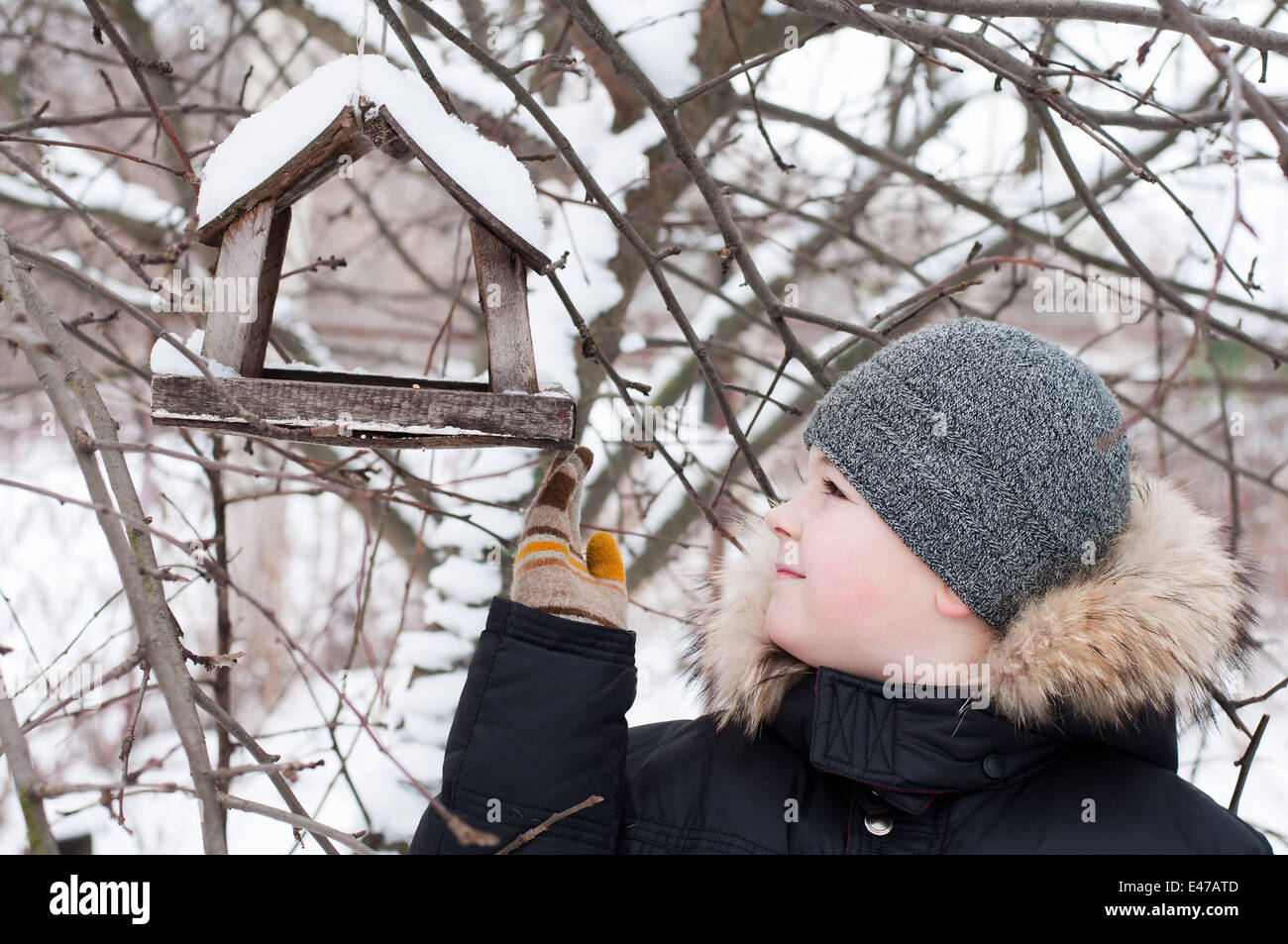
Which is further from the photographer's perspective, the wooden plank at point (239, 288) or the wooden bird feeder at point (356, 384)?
the wooden plank at point (239, 288)

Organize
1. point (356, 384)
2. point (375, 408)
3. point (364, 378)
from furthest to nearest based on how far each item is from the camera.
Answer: point (364, 378), point (356, 384), point (375, 408)

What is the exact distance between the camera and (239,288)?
1.44 m

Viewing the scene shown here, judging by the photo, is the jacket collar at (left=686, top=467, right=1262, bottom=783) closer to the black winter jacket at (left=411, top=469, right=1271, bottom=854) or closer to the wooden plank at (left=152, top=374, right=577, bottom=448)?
the black winter jacket at (left=411, top=469, right=1271, bottom=854)

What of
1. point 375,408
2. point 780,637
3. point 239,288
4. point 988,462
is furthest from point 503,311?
point 988,462

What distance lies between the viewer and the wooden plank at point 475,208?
4.25ft

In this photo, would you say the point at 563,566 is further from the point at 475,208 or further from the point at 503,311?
the point at 475,208

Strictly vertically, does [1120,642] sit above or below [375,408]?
below

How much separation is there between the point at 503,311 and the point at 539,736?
60 centimetres

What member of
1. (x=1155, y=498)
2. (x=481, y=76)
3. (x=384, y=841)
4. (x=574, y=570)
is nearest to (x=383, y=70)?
(x=574, y=570)

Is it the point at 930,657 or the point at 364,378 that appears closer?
the point at 930,657

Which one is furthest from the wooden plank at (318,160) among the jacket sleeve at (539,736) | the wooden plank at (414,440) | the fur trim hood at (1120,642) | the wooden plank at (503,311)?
the fur trim hood at (1120,642)

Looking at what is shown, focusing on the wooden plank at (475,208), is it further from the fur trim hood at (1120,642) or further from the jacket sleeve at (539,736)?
the fur trim hood at (1120,642)
